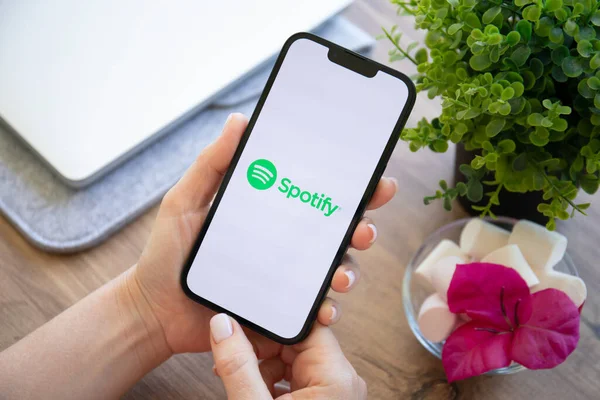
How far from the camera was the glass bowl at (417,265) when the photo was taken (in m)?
0.57

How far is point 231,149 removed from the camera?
0.52 metres

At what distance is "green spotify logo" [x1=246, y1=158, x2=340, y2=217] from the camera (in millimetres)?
504

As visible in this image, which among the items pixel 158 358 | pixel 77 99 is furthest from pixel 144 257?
pixel 77 99

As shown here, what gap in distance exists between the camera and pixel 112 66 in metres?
0.64

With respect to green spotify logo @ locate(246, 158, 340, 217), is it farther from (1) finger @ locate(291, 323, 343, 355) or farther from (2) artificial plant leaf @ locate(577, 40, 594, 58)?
(2) artificial plant leaf @ locate(577, 40, 594, 58)

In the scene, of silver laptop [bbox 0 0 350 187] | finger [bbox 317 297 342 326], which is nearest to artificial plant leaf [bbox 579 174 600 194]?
finger [bbox 317 297 342 326]

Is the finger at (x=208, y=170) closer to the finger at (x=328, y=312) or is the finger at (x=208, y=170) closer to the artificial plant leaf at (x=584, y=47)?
the finger at (x=328, y=312)

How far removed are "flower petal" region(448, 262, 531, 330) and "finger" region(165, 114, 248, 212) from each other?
0.22m

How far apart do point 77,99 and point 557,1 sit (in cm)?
46

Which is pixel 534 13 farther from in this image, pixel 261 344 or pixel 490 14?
pixel 261 344

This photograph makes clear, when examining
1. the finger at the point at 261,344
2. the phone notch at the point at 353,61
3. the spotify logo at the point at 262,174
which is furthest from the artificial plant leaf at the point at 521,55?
the finger at the point at 261,344

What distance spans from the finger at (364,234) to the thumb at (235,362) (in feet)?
0.40

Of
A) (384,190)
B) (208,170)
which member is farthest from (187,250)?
(384,190)

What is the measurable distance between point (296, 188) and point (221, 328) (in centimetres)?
13
